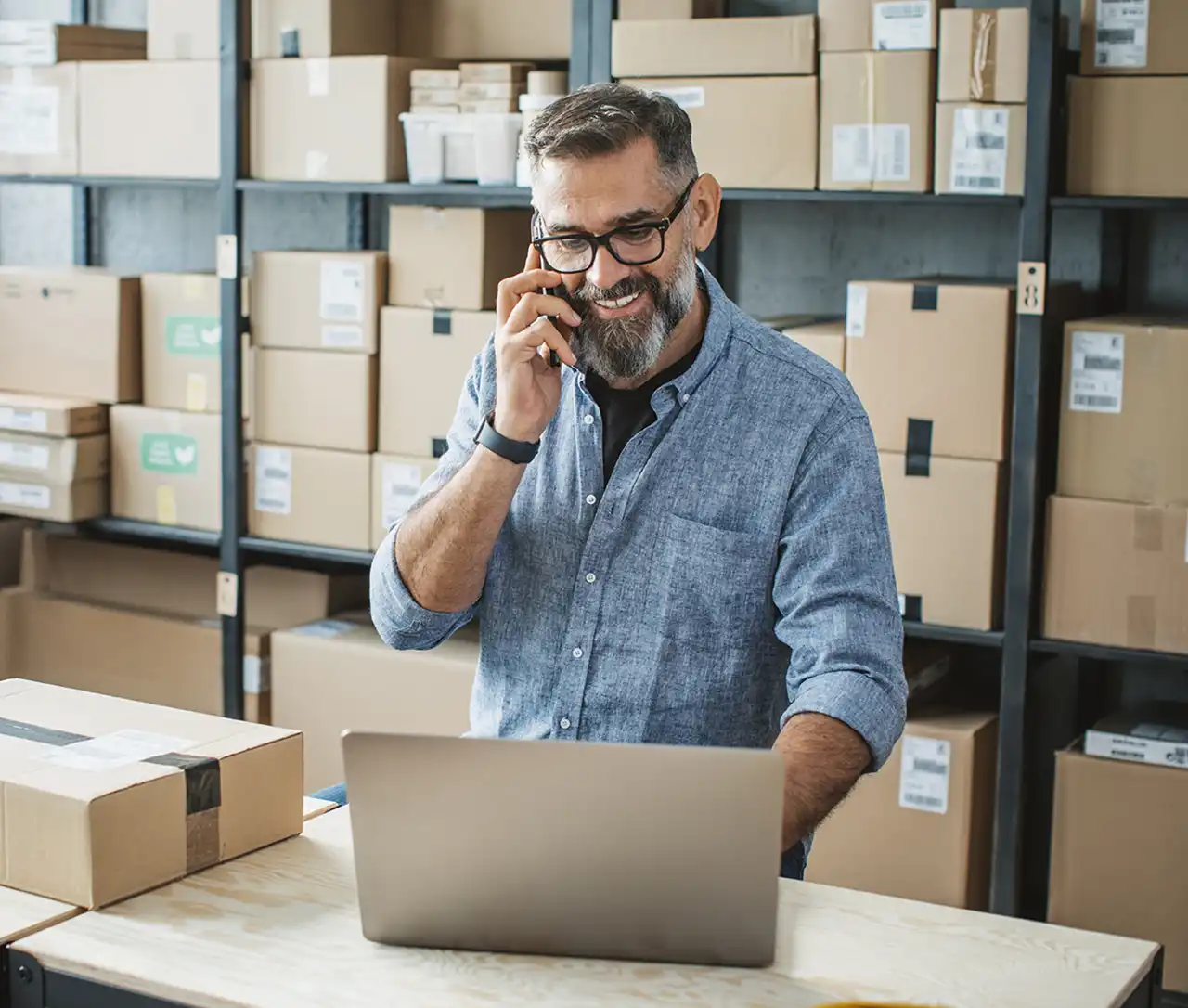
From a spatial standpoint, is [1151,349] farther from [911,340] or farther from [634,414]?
[634,414]

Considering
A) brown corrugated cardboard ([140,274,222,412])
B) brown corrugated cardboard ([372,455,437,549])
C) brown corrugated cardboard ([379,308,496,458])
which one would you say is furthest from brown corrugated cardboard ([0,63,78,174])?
brown corrugated cardboard ([372,455,437,549])

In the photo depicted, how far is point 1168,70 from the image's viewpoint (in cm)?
266

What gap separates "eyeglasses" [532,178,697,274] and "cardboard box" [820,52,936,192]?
3.68 feet

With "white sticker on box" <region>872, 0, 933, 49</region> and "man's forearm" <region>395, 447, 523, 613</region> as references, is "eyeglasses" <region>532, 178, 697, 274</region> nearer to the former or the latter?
"man's forearm" <region>395, 447, 523, 613</region>

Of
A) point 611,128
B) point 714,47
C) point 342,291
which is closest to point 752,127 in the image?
point 714,47

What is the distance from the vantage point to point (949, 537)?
114 inches

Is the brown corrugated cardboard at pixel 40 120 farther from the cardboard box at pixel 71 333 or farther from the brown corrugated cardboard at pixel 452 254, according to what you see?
the brown corrugated cardboard at pixel 452 254

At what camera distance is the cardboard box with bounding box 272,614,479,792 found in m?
3.30

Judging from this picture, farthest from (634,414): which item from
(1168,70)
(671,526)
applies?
Answer: (1168,70)

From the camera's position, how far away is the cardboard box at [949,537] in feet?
9.43

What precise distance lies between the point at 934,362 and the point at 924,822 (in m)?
0.81

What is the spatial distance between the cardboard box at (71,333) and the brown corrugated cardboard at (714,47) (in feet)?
4.10

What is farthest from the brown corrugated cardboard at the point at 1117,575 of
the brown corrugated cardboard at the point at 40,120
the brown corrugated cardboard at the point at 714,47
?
the brown corrugated cardboard at the point at 40,120

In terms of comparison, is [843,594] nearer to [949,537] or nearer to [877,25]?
[949,537]
